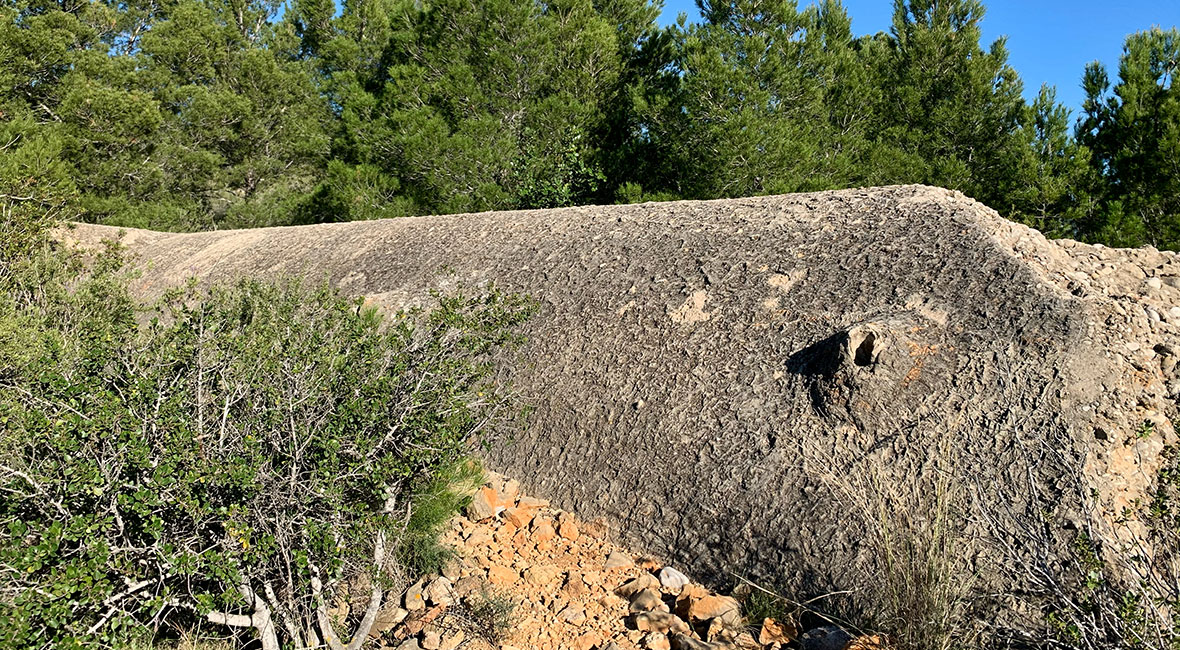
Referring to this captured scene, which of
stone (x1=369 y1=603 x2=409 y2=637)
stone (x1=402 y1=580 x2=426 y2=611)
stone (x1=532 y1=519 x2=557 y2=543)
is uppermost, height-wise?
stone (x1=532 y1=519 x2=557 y2=543)

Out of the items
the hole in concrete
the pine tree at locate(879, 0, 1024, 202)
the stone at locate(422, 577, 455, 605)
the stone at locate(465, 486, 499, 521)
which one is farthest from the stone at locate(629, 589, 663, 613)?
the pine tree at locate(879, 0, 1024, 202)

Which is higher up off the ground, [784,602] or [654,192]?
[654,192]

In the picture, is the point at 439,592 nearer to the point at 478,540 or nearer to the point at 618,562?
the point at 478,540

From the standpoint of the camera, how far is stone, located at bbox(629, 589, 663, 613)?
438 cm

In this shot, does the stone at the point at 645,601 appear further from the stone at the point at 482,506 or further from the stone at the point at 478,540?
the stone at the point at 482,506

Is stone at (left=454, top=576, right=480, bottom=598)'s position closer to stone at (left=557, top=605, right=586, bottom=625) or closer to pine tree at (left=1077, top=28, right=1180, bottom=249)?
stone at (left=557, top=605, right=586, bottom=625)

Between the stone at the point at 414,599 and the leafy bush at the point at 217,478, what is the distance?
14 centimetres

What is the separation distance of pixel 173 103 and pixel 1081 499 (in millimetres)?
18571

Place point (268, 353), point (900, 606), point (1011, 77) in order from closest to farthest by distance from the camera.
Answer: point (900, 606), point (268, 353), point (1011, 77)

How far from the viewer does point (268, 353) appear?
14.5ft

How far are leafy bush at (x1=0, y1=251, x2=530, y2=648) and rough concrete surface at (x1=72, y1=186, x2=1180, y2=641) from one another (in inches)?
53.4

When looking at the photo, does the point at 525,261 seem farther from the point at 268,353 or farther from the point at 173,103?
the point at 173,103

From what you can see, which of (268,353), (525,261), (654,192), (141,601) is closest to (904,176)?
(654,192)

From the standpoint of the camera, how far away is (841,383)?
5.19m
